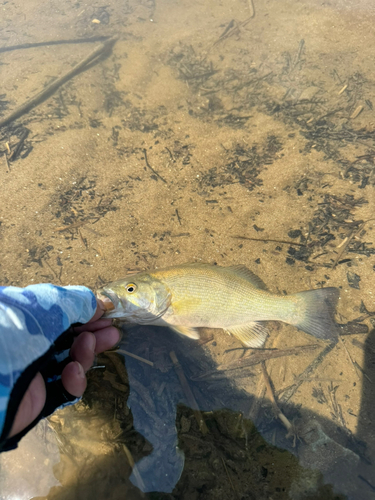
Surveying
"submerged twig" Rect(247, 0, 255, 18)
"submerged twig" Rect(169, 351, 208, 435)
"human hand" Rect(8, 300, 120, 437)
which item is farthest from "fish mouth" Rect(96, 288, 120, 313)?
"submerged twig" Rect(247, 0, 255, 18)

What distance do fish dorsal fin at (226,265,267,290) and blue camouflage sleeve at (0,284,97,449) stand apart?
2069 mm

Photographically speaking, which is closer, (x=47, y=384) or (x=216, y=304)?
(x=47, y=384)

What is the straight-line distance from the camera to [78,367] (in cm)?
292

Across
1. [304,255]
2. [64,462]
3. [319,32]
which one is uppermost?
[319,32]

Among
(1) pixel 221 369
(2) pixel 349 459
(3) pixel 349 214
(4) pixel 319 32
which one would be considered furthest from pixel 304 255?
(4) pixel 319 32

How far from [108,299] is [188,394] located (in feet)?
4.76

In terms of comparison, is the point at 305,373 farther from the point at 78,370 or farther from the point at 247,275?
the point at 78,370

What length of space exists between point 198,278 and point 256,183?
7.03 ft

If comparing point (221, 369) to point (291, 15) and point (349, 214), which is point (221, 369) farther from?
point (291, 15)

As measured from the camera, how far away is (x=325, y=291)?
369 centimetres

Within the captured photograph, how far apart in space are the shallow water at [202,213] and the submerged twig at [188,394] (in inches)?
0.9

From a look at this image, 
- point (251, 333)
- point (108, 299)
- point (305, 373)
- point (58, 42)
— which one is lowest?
point (305, 373)

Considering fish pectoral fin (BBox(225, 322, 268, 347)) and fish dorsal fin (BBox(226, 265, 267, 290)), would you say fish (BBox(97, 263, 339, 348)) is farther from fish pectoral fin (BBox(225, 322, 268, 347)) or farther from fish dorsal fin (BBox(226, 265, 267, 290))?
fish dorsal fin (BBox(226, 265, 267, 290))

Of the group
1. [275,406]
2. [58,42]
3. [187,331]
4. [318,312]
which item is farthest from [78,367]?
[58,42]
